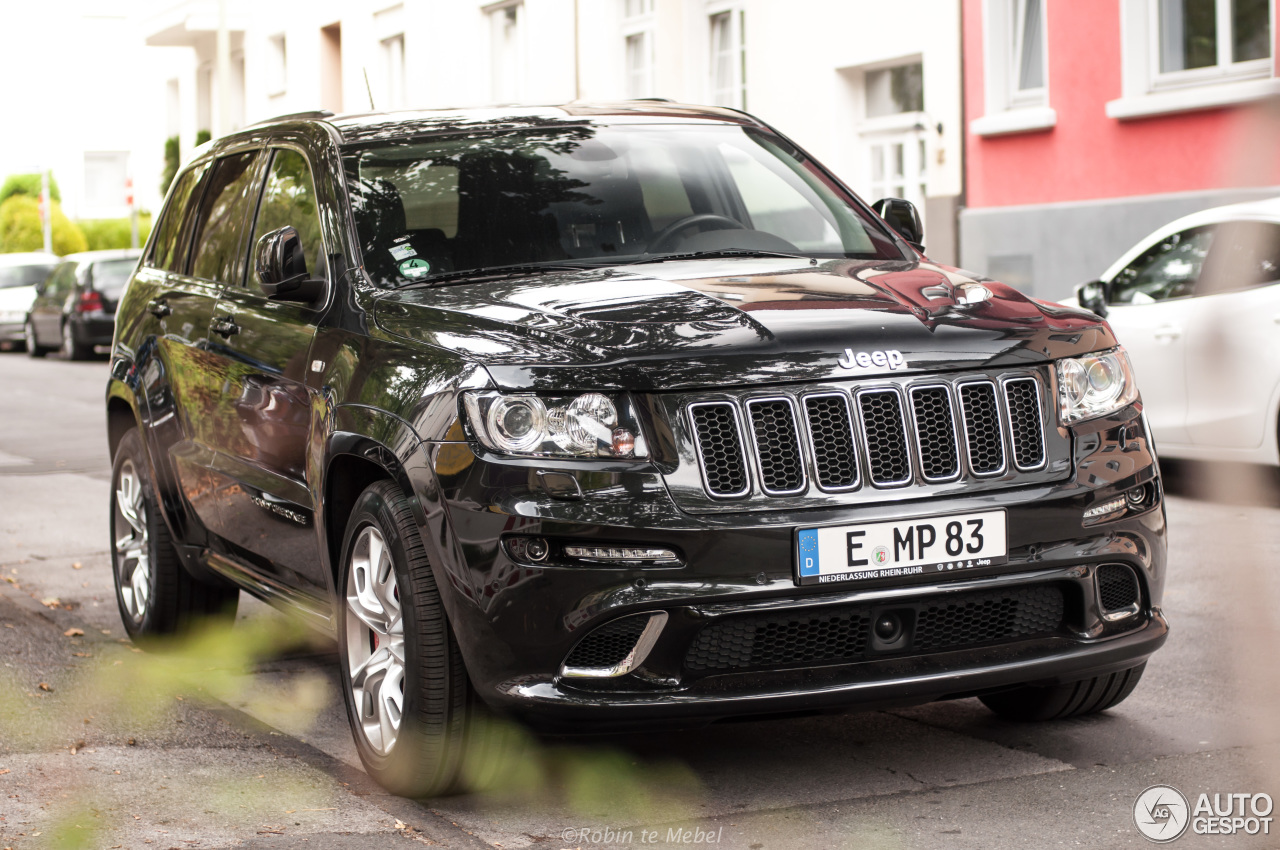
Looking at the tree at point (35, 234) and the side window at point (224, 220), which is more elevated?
the tree at point (35, 234)

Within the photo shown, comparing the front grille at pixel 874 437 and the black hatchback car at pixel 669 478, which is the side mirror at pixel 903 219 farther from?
the front grille at pixel 874 437

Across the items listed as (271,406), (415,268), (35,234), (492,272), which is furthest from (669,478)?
(35,234)

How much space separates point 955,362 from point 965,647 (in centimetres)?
68

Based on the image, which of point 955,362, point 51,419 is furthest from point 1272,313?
point 51,419

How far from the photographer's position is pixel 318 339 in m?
4.93

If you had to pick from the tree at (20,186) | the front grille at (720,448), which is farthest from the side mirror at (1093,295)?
the tree at (20,186)

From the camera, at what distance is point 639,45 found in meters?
23.0

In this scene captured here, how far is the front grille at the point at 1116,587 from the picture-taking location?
14.2 feet

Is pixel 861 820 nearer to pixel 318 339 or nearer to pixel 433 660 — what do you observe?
pixel 433 660

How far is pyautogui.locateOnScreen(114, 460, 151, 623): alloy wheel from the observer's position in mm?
6555

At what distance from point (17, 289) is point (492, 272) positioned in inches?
1282

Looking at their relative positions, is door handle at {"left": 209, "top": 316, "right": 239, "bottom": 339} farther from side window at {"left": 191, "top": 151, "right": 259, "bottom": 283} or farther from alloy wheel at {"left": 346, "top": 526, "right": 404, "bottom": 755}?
alloy wheel at {"left": 346, "top": 526, "right": 404, "bottom": 755}

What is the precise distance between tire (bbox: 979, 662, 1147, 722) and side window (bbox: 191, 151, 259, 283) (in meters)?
2.92

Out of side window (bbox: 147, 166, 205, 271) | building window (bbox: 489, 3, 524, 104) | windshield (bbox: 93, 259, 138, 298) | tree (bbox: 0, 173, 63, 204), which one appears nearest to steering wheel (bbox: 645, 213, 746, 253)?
side window (bbox: 147, 166, 205, 271)
